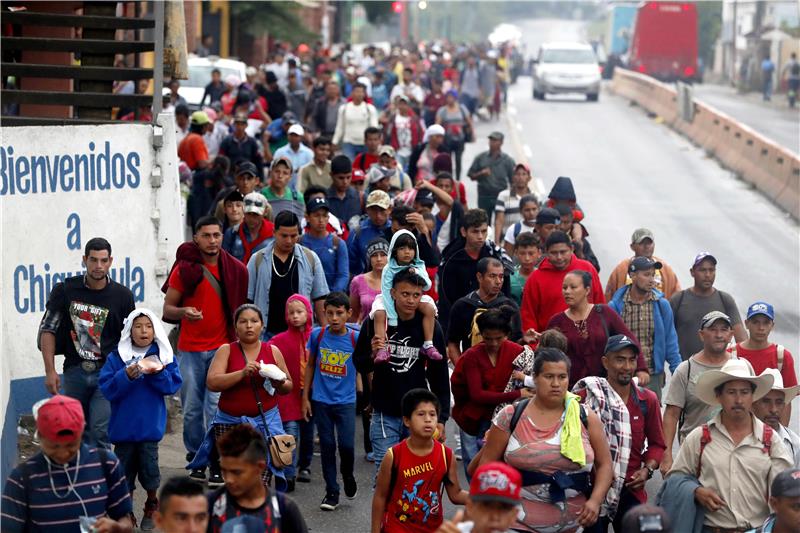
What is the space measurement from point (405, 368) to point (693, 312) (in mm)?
2789

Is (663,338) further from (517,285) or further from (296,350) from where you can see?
(296,350)

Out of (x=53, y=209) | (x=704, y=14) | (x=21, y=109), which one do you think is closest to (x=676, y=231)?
(x=21, y=109)

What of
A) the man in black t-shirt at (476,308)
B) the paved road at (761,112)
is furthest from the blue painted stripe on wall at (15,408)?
the paved road at (761,112)

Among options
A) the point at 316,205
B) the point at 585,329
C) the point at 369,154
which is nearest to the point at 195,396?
the point at 316,205

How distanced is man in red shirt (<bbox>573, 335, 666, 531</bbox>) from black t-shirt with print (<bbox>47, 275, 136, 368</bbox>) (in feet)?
10.6

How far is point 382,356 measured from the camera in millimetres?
9352

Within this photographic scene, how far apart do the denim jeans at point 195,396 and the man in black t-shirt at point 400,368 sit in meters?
1.53

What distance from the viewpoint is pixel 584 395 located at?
26.5 feet

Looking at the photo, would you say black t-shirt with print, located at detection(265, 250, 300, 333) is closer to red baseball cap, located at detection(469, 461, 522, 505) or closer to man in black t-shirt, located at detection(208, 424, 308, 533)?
man in black t-shirt, located at detection(208, 424, 308, 533)

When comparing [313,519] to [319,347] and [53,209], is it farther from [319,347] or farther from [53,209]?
[53,209]

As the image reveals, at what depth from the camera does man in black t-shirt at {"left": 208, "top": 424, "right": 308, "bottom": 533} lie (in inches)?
245

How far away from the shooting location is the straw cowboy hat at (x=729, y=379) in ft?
25.9

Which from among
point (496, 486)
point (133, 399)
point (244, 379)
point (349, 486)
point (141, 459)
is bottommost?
point (349, 486)

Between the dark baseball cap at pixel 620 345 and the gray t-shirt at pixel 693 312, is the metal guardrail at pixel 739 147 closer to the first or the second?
the gray t-shirt at pixel 693 312
